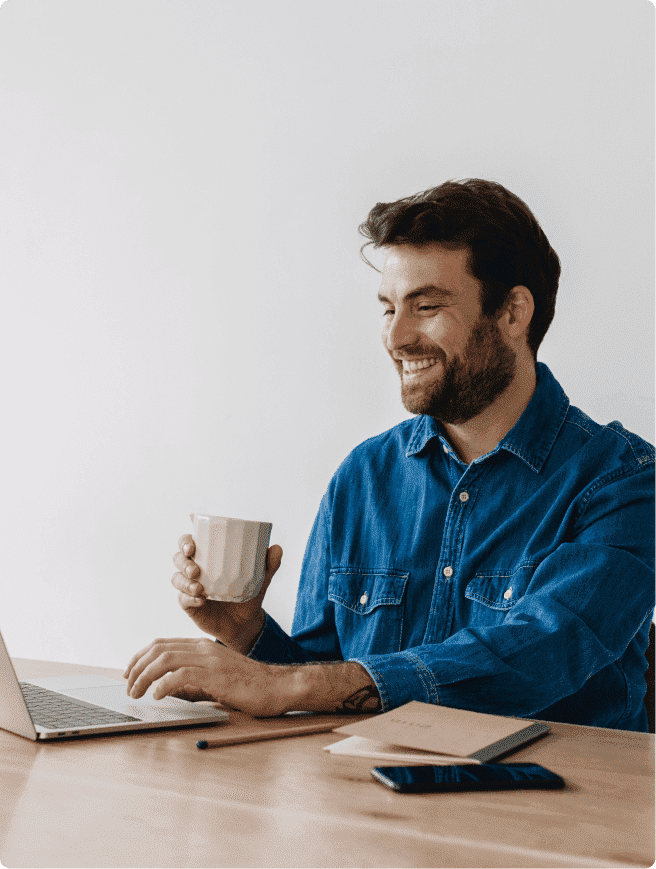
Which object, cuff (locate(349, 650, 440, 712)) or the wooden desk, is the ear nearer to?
cuff (locate(349, 650, 440, 712))

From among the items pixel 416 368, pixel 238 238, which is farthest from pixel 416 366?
pixel 238 238

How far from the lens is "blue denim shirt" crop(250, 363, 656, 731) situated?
0.95m

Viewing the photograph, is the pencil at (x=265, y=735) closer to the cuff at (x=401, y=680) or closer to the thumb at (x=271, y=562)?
the cuff at (x=401, y=680)

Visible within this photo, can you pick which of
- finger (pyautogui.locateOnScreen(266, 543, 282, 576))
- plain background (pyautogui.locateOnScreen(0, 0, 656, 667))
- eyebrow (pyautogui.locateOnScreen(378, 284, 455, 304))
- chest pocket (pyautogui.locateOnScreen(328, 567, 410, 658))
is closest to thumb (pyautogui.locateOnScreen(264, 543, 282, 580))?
finger (pyautogui.locateOnScreen(266, 543, 282, 576))

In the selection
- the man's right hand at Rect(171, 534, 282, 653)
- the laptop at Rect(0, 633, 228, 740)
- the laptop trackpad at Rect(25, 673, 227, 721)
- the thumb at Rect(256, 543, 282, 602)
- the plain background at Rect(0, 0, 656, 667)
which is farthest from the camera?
the plain background at Rect(0, 0, 656, 667)

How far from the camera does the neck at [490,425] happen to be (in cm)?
147

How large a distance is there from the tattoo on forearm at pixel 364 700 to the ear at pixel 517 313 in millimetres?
810

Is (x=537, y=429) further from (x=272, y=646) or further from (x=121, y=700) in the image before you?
(x=121, y=700)

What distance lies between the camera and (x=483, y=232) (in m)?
1.47

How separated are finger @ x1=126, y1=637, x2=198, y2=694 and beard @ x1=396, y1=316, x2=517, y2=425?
69 cm

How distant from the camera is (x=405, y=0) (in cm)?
230

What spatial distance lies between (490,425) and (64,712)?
0.88 m

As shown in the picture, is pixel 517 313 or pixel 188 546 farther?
pixel 517 313

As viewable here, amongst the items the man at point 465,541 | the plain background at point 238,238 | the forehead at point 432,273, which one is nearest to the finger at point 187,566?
the man at point 465,541
